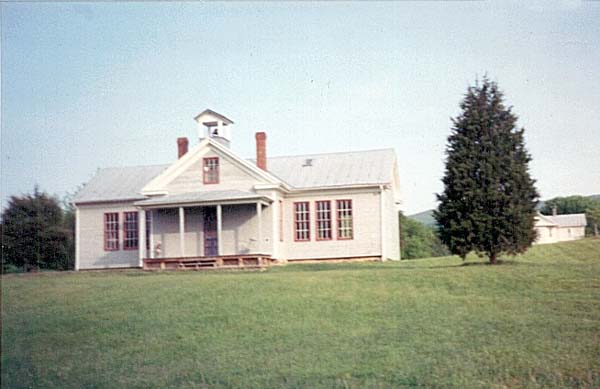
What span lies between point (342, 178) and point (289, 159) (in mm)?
1789

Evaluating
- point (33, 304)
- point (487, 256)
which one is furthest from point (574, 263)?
point (33, 304)

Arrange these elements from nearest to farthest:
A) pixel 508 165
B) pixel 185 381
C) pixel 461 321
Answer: pixel 185 381 < pixel 461 321 < pixel 508 165

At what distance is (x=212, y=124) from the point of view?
574 inches

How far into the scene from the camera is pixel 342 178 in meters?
21.1

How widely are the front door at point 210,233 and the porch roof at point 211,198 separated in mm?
634

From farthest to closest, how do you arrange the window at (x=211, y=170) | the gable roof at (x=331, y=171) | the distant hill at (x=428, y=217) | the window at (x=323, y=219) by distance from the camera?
the window at (x=323, y=219), the window at (x=211, y=170), the gable roof at (x=331, y=171), the distant hill at (x=428, y=217)

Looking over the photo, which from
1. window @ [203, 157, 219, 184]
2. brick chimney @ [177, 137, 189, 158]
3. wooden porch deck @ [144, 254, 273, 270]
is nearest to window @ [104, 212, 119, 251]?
wooden porch deck @ [144, 254, 273, 270]

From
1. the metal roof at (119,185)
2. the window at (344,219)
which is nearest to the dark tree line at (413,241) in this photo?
the window at (344,219)

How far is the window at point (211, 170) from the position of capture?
20125 millimetres

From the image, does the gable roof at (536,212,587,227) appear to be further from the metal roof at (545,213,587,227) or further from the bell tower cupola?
the bell tower cupola

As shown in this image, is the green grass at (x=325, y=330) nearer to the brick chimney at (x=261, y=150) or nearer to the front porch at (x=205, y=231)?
the brick chimney at (x=261, y=150)

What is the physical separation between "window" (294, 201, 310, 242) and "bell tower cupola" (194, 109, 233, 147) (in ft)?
20.4

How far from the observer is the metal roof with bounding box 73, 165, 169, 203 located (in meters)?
16.2

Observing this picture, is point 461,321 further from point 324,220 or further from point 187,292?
point 324,220
